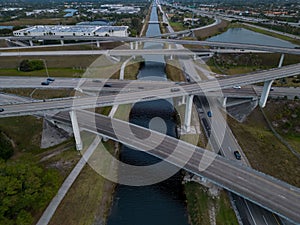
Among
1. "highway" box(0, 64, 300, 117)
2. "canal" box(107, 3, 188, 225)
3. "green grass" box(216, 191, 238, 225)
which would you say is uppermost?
"highway" box(0, 64, 300, 117)

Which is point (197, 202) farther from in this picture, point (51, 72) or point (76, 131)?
point (51, 72)

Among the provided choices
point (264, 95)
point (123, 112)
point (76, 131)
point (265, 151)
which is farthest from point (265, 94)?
point (76, 131)

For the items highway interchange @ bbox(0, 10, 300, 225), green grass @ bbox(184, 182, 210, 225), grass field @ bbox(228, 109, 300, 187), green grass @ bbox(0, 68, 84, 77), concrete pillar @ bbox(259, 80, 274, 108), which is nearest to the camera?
highway interchange @ bbox(0, 10, 300, 225)

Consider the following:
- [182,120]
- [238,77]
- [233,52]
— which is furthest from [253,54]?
[182,120]

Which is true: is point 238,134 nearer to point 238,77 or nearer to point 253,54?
point 238,77

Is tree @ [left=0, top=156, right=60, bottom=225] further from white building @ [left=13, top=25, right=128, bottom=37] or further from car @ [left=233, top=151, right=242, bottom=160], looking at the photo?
white building @ [left=13, top=25, right=128, bottom=37]

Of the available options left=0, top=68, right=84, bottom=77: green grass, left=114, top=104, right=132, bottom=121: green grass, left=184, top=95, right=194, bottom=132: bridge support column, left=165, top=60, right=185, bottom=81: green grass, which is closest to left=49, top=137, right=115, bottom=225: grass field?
left=114, top=104, right=132, bottom=121: green grass
